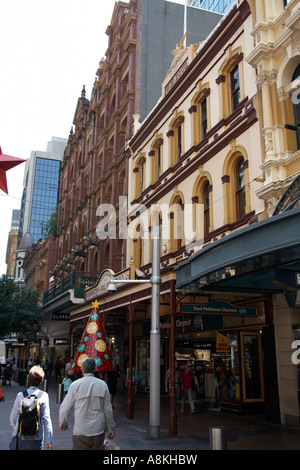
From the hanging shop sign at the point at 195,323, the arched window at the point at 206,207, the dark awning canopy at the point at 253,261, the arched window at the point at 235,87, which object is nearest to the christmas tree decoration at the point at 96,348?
the hanging shop sign at the point at 195,323

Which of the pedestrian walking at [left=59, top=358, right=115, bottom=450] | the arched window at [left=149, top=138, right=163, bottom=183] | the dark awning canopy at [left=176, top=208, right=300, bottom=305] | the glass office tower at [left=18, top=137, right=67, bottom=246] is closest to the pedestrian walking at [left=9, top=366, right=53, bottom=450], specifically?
the pedestrian walking at [left=59, top=358, right=115, bottom=450]

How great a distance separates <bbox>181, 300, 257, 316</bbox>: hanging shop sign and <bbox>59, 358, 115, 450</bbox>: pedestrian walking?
295 inches

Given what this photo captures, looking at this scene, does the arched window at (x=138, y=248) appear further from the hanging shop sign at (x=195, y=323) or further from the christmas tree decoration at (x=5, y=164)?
the christmas tree decoration at (x=5, y=164)

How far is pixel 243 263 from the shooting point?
898 cm

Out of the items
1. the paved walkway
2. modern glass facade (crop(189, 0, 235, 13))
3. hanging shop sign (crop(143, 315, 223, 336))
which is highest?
modern glass facade (crop(189, 0, 235, 13))

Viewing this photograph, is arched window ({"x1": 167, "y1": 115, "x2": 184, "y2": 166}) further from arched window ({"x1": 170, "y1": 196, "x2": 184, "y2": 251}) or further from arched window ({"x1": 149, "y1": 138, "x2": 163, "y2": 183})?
arched window ({"x1": 170, "y1": 196, "x2": 184, "y2": 251})

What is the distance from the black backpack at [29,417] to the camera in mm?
5844

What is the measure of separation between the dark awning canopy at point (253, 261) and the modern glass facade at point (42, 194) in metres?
120

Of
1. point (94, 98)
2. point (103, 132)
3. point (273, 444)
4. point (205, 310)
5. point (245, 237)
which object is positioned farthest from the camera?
point (94, 98)

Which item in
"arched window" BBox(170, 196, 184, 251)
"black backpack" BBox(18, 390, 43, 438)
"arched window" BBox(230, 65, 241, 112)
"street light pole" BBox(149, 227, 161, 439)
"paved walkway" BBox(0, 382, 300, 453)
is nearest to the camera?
"black backpack" BBox(18, 390, 43, 438)

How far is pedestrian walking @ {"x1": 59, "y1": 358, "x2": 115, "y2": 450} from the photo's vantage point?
5.72 m
